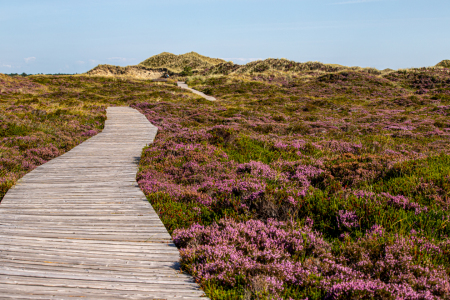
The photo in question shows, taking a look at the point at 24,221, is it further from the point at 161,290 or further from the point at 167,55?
the point at 167,55

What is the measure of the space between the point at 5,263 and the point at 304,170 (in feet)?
22.6

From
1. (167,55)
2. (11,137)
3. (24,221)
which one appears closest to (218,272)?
(24,221)

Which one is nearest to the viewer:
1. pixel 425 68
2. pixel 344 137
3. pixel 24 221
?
pixel 24 221

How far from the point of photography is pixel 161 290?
10.3ft

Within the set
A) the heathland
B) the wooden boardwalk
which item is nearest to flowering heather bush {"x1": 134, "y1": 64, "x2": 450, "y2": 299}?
the heathland

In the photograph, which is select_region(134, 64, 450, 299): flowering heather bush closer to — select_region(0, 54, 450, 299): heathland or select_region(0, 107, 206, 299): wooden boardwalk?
select_region(0, 54, 450, 299): heathland

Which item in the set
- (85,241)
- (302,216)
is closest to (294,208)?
(302,216)

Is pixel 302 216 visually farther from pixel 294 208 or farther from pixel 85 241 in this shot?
pixel 85 241

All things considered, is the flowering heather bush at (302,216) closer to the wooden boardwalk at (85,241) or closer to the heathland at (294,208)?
the heathland at (294,208)

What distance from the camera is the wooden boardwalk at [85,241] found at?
318 centimetres

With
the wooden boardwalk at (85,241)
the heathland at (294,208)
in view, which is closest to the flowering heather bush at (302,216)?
the heathland at (294,208)

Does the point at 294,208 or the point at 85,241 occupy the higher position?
the point at 294,208

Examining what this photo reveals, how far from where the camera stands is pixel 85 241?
169 inches

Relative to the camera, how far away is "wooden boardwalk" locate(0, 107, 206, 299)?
318 centimetres
